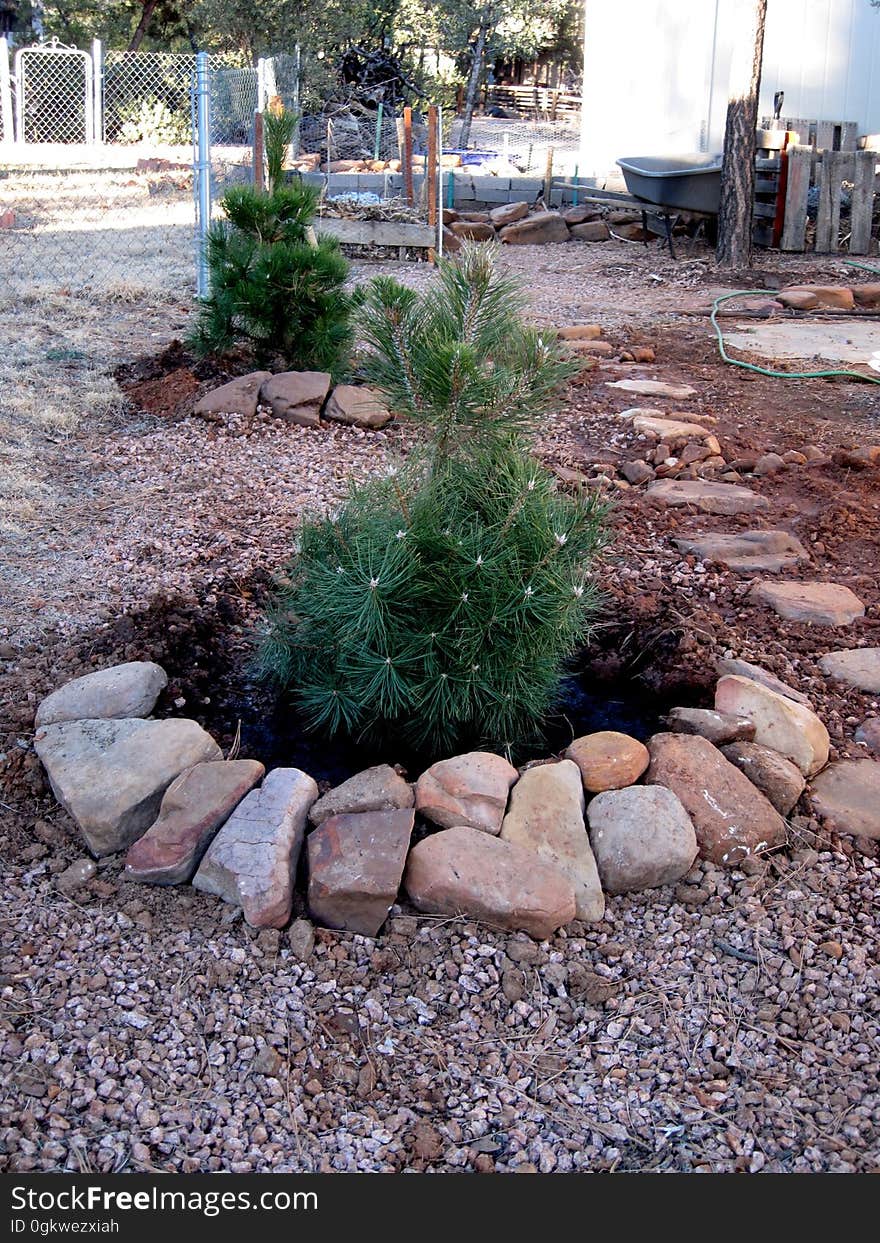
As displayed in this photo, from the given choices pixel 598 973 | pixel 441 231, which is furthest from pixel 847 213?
pixel 598 973

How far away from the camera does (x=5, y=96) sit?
60.8 feet

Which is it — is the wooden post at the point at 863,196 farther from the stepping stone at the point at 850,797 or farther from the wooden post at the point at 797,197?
the stepping stone at the point at 850,797

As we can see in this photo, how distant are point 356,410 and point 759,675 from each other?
2.93 meters

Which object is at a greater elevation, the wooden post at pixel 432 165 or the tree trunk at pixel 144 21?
the tree trunk at pixel 144 21

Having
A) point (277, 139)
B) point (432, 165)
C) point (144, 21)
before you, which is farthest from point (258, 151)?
point (144, 21)

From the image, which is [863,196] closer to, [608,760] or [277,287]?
[277,287]

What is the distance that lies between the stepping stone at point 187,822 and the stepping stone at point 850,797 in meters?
1.33

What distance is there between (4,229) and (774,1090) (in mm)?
11601

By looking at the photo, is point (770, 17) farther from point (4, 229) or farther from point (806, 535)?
point (806, 535)

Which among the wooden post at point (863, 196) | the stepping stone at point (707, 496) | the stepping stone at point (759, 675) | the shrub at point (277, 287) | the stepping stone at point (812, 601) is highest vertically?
the wooden post at point (863, 196)

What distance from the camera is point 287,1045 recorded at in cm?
205

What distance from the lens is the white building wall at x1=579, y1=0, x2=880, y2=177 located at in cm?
1273

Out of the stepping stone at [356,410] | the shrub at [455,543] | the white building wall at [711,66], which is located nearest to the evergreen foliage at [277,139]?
the stepping stone at [356,410]

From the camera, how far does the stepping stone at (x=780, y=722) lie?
283cm
